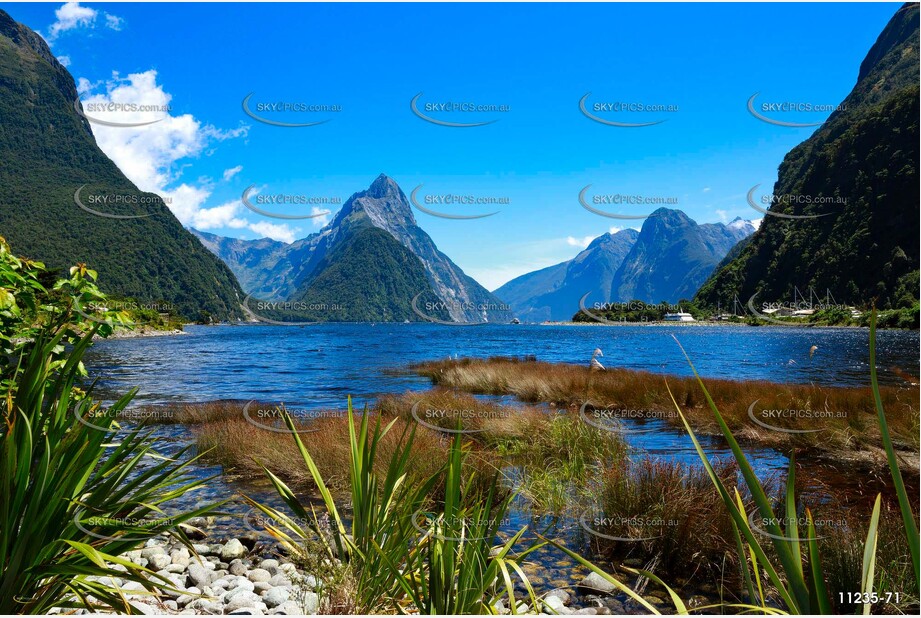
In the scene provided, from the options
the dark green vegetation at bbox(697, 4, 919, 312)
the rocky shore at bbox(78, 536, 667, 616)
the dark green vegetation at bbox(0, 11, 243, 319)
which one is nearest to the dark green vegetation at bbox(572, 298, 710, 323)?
the dark green vegetation at bbox(697, 4, 919, 312)

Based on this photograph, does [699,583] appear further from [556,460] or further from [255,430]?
[255,430]

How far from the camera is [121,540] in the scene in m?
2.78

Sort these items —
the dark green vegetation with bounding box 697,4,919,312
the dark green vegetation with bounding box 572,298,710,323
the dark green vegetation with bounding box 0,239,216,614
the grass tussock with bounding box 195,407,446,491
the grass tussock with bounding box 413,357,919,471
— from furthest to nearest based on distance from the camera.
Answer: the dark green vegetation with bounding box 572,298,710,323, the dark green vegetation with bounding box 697,4,919,312, the grass tussock with bounding box 413,357,919,471, the grass tussock with bounding box 195,407,446,491, the dark green vegetation with bounding box 0,239,216,614

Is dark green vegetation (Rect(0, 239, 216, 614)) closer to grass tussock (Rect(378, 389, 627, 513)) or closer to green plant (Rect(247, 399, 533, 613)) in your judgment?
green plant (Rect(247, 399, 533, 613))

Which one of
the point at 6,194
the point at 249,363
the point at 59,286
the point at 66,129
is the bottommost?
the point at 249,363

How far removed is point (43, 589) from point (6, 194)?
152m

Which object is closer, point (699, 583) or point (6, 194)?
point (699, 583)

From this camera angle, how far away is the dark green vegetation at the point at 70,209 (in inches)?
4309

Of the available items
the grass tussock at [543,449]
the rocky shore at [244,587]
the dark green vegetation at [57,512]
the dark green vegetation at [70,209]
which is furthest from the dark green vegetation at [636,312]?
the dark green vegetation at [57,512]

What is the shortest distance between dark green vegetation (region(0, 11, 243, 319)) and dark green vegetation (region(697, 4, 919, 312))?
136 meters

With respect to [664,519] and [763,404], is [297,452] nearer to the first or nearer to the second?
[664,519]

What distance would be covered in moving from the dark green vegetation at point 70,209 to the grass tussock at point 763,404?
108123 millimetres

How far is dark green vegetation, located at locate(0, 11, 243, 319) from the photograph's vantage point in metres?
109

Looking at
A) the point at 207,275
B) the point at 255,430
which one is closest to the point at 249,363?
the point at 255,430
